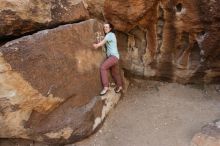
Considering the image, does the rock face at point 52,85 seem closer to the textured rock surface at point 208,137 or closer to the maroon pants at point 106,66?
the maroon pants at point 106,66

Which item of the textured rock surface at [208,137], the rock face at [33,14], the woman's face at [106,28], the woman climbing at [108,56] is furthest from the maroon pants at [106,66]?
the textured rock surface at [208,137]

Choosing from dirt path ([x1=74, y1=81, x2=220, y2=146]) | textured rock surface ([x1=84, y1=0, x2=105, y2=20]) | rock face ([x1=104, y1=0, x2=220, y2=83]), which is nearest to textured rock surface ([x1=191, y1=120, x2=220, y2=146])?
dirt path ([x1=74, y1=81, x2=220, y2=146])

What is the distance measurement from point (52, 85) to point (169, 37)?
2462 millimetres

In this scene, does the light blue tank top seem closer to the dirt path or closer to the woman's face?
the woman's face

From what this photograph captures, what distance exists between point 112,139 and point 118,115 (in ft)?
2.04

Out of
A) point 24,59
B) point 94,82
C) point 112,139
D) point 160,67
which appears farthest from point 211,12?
point 24,59

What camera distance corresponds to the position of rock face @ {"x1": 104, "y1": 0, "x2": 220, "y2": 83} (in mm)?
6254

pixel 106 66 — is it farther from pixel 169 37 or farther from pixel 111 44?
pixel 169 37

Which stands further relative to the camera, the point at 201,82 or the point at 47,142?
the point at 201,82

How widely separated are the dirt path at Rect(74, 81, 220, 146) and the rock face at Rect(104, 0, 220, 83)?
0.99 ft

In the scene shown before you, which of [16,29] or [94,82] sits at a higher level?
[16,29]

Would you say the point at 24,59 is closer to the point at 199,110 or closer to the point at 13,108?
the point at 13,108

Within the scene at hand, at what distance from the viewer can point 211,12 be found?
617 centimetres

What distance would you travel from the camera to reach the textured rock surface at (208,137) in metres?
5.58
